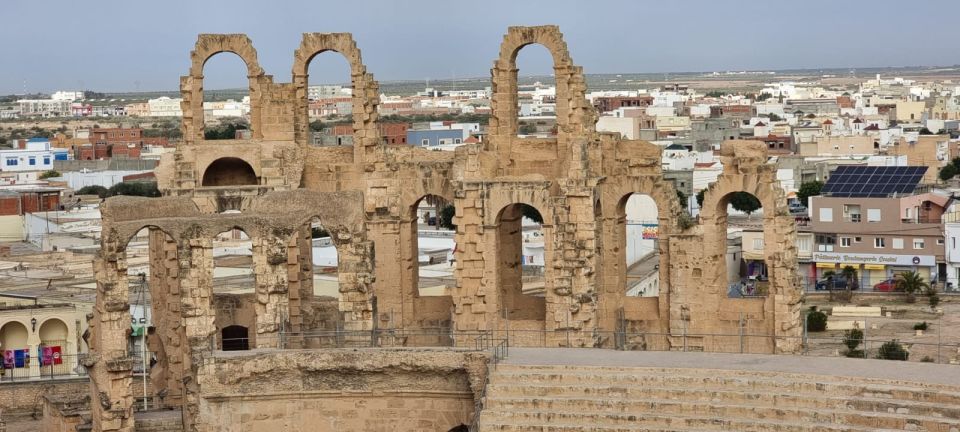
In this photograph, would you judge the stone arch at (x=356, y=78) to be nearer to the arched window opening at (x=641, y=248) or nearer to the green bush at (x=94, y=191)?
the arched window opening at (x=641, y=248)

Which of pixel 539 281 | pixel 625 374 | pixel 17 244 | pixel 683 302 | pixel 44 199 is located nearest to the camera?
pixel 625 374

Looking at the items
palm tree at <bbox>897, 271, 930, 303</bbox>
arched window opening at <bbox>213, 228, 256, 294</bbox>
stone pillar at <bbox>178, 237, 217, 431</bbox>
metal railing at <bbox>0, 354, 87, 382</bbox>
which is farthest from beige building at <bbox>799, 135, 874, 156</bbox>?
stone pillar at <bbox>178, 237, 217, 431</bbox>

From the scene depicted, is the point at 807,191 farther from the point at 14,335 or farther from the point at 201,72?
the point at 201,72

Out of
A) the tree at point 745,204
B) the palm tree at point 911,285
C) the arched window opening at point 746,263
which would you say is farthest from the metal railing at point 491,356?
the tree at point 745,204

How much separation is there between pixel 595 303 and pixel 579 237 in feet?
5.08

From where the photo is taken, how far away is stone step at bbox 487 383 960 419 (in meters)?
32.4

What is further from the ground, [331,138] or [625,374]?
[331,138]

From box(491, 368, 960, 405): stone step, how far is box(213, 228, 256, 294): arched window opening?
1994 cm

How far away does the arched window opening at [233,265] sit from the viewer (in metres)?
60.7

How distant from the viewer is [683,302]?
3959 cm

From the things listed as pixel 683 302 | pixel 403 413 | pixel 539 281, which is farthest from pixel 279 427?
pixel 539 281

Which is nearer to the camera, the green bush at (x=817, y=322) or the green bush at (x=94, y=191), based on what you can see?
the green bush at (x=817, y=322)

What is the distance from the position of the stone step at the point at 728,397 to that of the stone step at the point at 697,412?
0.14 m

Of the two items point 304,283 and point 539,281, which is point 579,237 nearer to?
point 304,283
